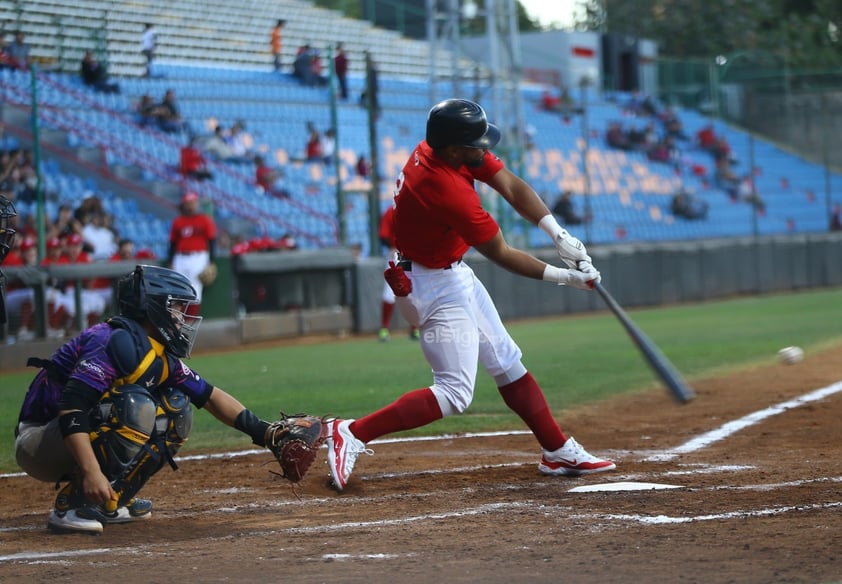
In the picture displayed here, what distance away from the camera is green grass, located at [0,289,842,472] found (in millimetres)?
9031

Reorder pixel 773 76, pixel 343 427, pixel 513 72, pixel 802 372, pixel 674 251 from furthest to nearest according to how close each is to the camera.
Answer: pixel 773 76, pixel 674 251, pixel 513 72, pixel 802 372, pixel 343 427

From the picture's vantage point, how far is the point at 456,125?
5.74m

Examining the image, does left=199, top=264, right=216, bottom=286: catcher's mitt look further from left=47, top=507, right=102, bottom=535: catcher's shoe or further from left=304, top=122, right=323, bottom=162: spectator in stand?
left=47, top=507, right=102, bottom=535: catcher's shoe

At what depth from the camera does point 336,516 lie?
5.25 m

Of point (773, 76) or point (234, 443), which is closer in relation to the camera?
point (234, 443)

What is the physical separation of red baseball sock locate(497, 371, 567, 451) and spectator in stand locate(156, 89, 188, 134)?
1629 cm

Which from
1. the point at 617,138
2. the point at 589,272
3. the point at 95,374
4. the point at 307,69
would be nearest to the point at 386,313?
the point at 589,272

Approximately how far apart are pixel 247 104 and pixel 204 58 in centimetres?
445

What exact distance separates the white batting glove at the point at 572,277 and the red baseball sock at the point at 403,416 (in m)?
0.83

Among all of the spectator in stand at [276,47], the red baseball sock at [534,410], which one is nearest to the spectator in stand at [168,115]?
the spectator in stand at [276,47]

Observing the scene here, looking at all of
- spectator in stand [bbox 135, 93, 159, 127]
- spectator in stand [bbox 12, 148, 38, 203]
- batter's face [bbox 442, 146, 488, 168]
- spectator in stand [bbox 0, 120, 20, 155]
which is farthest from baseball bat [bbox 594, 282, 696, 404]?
spectator in stand [bbox 135, 93, 159, 127]

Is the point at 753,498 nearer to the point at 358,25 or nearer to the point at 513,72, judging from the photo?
the point at 513,72

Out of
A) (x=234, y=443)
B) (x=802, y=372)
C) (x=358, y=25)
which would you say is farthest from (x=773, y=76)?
(x=234, y=443)

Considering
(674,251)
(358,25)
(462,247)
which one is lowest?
(674,251)
